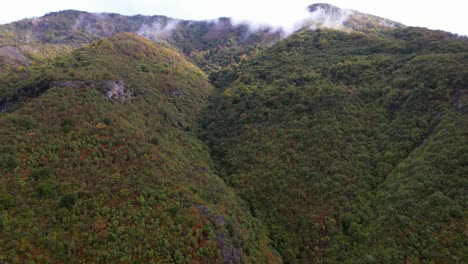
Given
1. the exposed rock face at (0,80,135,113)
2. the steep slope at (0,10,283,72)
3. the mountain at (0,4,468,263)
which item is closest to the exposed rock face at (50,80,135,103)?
the exposed rock face at (0,80,135,113)

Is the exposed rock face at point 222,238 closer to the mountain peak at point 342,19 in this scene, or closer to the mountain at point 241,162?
the mountain at point 241,162

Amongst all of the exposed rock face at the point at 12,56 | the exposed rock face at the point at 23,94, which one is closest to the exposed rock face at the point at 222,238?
the exposed rock face at the point at 23,94

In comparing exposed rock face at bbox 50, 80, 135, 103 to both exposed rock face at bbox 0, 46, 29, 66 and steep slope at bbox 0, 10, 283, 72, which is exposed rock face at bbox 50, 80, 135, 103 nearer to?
exposed rock face at bbox 0, 46, 29, 66

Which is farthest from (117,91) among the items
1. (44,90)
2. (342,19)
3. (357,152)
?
(342,19)

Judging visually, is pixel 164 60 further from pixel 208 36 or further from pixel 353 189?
pixel 208 36

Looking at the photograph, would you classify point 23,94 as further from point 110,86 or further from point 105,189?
point 105,189
